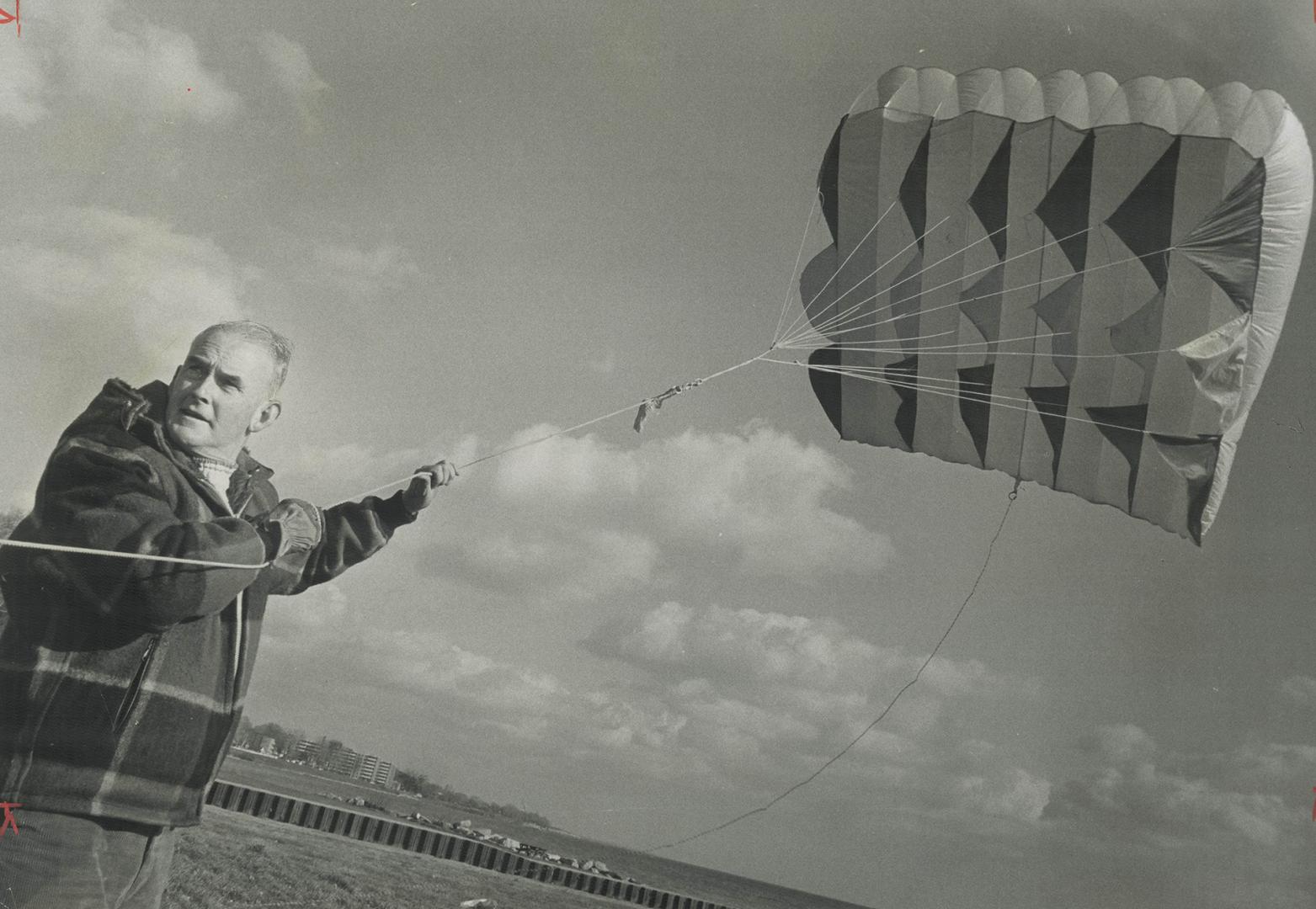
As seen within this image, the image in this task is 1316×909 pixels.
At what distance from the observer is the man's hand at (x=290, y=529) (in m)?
2.90

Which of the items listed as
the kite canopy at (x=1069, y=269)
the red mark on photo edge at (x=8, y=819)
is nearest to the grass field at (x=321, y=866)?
the red mark on photo edge at (x=8, y=819)

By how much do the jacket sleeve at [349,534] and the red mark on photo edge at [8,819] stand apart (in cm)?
88

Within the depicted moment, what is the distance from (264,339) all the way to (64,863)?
5.02 ft

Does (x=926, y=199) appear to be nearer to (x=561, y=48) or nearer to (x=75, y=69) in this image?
(x=561, y=48)

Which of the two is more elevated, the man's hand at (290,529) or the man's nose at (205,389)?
the man's nose at (205,389)

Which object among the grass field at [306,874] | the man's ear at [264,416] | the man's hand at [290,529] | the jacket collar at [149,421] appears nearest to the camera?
the jacket collar at [149,421]

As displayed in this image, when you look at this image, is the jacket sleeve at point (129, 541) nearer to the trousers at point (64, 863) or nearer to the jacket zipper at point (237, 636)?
the jacket zipper at point (237, 636)

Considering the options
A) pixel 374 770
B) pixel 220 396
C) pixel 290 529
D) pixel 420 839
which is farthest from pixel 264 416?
pixel 420 839

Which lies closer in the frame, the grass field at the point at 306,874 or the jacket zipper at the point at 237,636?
the jacket zipper at the point at 237,636

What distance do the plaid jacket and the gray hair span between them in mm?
334

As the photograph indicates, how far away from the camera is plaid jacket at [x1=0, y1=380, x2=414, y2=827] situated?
2664 mm

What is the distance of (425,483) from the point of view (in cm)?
308

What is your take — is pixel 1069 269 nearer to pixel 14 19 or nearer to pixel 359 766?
pixel 359 766

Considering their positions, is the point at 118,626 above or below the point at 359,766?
above
